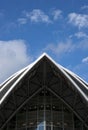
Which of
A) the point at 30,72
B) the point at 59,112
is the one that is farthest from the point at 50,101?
the point at 30,72

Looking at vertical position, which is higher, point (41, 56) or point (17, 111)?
point (41, 56)

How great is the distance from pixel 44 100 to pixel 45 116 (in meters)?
1.97

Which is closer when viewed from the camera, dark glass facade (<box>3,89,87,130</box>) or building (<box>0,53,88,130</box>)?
building (<box>0,53,88,130</box>)

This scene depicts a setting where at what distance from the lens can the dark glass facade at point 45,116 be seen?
4394cm

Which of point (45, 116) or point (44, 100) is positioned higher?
point (44, 100)

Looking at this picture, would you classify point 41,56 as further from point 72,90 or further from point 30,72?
point 72,90

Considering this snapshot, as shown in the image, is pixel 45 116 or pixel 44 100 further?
pixel 44 100

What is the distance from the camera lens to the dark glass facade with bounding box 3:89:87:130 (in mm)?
43938

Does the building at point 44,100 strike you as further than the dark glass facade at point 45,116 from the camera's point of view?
No

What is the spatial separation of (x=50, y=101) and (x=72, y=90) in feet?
10.1

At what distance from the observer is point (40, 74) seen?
4428cm

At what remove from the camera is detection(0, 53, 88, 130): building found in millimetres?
42469

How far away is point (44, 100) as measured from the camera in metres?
45.5

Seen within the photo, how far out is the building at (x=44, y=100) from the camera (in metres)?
42.5
